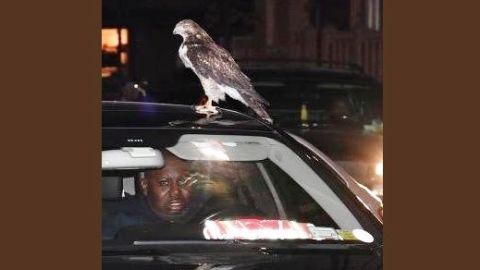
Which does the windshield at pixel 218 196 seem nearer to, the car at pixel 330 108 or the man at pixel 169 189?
the man at pixel 169 189

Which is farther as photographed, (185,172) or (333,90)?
(333,90)

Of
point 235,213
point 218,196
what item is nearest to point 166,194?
point 218,196

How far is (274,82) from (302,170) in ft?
15.2

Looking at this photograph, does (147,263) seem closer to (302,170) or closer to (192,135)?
(192,135)

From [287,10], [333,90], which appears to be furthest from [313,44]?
[333,90]

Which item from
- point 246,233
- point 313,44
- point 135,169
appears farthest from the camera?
point 313,44

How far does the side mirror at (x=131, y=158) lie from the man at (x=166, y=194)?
0.08 m

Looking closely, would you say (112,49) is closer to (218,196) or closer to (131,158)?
(218,196)

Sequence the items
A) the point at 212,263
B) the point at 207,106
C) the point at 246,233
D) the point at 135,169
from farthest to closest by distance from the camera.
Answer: the point at 207,106 < the point at 135,169 < the point at 246,233 < the point at 212,263

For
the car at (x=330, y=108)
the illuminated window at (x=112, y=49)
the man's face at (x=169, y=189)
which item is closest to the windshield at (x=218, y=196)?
the man's face at (x=169, y=189)

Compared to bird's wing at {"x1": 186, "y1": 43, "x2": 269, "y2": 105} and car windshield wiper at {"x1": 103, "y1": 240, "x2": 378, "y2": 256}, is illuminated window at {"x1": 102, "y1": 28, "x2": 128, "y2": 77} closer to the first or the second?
bird's wing at {"x1": 186, "y1": 43, "x2": 269, "y2": 105}

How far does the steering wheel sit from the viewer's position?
409 centimetres

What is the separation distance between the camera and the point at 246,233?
3.86m

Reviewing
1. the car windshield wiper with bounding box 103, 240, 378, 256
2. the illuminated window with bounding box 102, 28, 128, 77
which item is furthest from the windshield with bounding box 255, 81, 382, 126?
the car windshield wiper with bounding box 103, 240, 378, 256
